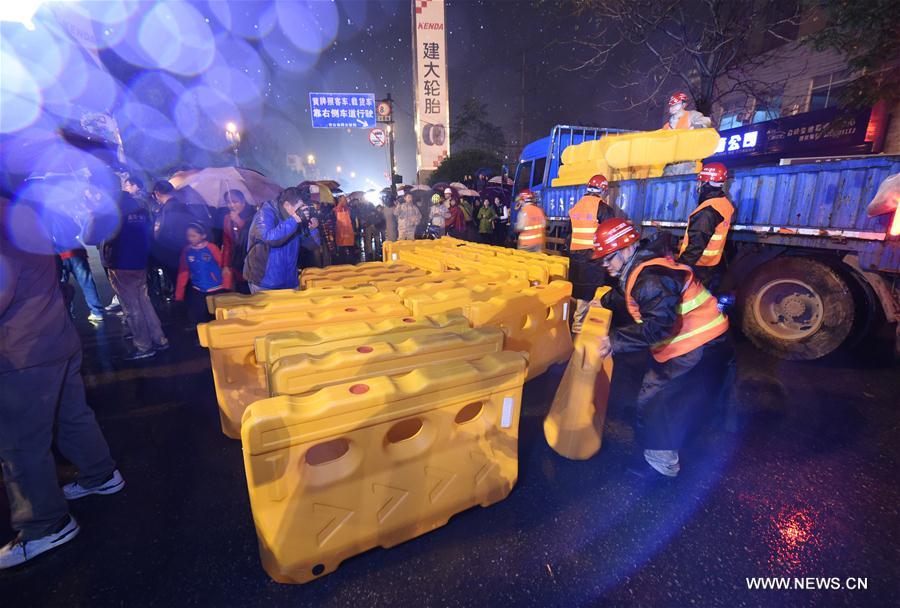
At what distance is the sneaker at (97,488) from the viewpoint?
248 cm

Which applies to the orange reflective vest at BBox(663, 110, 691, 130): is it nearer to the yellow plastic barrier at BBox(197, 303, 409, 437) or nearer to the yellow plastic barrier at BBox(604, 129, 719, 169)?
the yellow plastic barrier at BBox(604, 129, 719, 169)

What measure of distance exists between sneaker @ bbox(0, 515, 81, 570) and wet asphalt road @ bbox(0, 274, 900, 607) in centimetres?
5

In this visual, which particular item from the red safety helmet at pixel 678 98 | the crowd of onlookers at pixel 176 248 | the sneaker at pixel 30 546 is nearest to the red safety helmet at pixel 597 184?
the red safety helmet at pixel 678 98

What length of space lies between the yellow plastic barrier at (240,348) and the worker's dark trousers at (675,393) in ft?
7.18

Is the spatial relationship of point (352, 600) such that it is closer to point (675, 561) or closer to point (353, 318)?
point (675, 561)

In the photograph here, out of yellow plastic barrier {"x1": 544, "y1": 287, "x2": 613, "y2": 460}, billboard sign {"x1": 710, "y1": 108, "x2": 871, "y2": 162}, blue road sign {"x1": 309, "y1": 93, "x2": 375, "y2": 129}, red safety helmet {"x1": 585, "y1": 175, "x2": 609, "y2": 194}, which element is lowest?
yellow plastic barrier {"x1": 544, "y1": 287, "x2": 613, "y2": 460}

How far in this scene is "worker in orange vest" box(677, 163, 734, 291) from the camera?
4.39m

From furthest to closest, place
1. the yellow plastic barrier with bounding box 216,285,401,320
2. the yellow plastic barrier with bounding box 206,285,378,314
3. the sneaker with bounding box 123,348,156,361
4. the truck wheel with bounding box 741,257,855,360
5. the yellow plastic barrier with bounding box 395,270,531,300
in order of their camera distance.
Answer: the sneaker with bounding box 123,348,156,361 → the truck wheel with bounding box 741,257,855,360 → the yellow plastic barrier with bounding box 395,270,531,300 → the yellow plastic barrier with bounding box 206,285,378,314 → the yellow plastic barrier with bounding box 216,285,401,320

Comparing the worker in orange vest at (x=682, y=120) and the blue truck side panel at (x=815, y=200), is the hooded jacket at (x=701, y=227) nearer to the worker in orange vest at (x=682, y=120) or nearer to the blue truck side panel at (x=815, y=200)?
the blue truck side panel at (x=815, y=200)

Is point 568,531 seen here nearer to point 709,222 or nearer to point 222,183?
point 709,222

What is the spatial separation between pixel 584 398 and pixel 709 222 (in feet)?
10.0

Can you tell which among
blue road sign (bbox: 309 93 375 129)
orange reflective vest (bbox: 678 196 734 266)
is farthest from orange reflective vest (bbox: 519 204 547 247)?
blue road sign (bbox: 309 93 375 129)

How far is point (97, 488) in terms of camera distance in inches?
99.3

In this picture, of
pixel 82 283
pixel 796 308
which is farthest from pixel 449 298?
pixel 82 283
